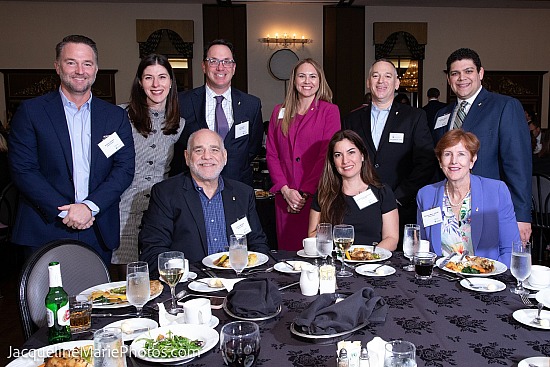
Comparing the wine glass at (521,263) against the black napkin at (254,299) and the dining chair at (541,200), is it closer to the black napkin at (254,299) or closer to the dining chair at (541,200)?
the black napkin at (254,299)

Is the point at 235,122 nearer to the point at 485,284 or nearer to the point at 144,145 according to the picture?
the point at 144,145

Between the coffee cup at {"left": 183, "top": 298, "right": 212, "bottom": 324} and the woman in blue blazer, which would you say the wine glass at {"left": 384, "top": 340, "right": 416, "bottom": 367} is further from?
the woman in blue blazer

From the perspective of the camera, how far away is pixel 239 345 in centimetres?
121

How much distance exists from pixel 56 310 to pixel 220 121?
2109 millimetres

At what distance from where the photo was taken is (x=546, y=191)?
441 cm

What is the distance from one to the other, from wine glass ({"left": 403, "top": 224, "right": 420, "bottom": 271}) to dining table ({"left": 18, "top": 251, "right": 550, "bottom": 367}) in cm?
15

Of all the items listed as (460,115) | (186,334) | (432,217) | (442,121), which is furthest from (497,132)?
(186,334)

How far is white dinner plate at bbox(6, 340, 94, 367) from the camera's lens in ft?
4.15

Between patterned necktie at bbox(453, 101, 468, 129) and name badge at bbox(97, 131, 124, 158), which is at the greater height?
patterned necktie at bbox(453, 101, 468, 129)

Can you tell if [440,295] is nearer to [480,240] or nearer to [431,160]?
[480,240]

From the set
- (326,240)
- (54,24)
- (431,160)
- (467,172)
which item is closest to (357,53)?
(54,24)

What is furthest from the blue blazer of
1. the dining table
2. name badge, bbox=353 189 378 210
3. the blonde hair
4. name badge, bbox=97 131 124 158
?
name badge, bbox=97 131 124 158

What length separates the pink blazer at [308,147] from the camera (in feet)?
11.0

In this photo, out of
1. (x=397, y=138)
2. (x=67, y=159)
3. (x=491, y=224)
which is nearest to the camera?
(x=491, y=224)
